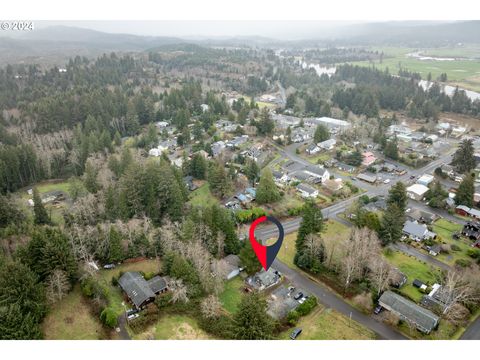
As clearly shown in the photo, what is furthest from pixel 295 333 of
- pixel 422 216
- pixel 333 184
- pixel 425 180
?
pixel 425 180

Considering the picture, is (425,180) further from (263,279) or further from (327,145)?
(263,279)

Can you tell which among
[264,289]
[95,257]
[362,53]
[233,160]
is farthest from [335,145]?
[362,53]

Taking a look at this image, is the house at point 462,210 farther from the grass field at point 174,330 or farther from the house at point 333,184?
the grass field at point 174,330

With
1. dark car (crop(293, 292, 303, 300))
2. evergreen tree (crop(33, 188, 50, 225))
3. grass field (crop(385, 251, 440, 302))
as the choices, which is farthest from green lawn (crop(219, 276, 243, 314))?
evergreen tree (crop(33, 188, 50, 225))

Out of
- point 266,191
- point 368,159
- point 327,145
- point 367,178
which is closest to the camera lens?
point 266,191

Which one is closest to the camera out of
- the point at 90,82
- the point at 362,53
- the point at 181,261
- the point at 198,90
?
the point at 181,261

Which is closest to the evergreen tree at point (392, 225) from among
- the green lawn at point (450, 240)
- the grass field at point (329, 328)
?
the green lawn at point (450, 240)

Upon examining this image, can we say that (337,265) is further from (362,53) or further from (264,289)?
(362,53)
